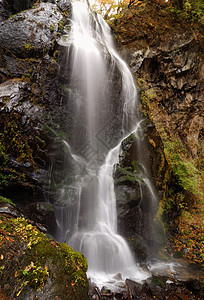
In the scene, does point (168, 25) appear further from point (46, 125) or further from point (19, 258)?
point (19, 258)

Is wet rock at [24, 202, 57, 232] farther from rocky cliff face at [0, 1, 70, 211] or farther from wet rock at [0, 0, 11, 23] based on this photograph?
wet rock at [0, 0, 11, 23]

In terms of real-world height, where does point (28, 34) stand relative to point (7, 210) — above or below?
above

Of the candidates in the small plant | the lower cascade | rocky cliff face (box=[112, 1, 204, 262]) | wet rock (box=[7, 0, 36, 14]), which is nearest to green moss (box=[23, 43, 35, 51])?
the lower cascade

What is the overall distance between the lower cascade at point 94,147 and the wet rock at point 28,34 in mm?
725

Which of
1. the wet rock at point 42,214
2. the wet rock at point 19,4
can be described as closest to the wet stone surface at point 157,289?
the wet rock at point 42,214

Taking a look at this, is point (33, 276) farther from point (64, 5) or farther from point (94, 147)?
point (64, 5)

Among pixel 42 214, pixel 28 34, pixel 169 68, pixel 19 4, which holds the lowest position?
pixel 42 214

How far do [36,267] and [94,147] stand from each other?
465cm

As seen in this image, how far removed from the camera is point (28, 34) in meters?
6.52

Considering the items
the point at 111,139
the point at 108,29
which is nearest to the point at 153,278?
the point at 111,139

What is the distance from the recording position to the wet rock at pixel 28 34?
6.32 meters

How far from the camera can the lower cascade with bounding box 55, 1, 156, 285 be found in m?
4.91

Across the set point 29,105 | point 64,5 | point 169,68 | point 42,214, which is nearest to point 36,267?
point 42,214

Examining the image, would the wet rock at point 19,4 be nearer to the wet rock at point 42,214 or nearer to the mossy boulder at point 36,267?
the wet rock at point 42,214
